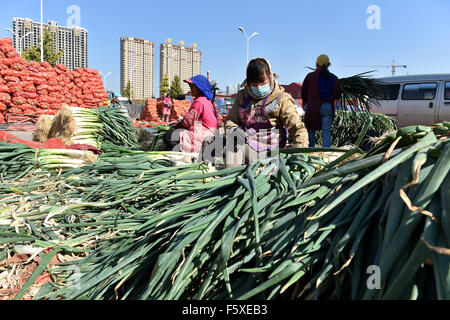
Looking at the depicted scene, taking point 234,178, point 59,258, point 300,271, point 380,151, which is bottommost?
point 59,258

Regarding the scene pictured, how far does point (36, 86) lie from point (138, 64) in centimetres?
7179

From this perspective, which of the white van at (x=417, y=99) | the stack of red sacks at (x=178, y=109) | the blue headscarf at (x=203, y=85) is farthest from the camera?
the stack of red sacks at (x=178, y=109)

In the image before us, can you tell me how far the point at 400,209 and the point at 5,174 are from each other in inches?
129

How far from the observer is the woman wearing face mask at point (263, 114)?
3076mm

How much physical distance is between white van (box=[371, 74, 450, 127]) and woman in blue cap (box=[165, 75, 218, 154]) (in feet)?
18.2

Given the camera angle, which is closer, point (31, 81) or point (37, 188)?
point (37, 188)

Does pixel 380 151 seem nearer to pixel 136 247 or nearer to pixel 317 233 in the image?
pixel 317 233

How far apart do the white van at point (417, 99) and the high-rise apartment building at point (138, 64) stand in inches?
2493

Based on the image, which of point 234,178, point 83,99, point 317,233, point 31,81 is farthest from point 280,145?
point 83,99

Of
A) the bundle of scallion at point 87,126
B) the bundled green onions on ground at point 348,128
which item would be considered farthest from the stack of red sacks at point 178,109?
the bundle of scallion at point 87,126

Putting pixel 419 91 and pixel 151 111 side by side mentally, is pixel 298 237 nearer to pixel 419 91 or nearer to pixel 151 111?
pixel 419 91

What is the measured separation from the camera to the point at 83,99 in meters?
12.8

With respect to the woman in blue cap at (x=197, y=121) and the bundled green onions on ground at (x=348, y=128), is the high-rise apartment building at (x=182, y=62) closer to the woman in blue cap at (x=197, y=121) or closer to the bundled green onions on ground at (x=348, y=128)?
the bundled green onions on ground at (x=348, y=128)

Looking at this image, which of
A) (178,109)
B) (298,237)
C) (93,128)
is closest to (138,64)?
(178,109)
